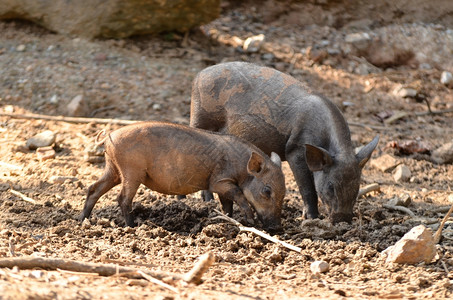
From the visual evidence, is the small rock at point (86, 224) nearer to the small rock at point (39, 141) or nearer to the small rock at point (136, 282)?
the small rock at point (136, 282)

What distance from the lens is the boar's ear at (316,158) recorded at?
22.1ft

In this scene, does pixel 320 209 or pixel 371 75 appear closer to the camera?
pixel 320 209

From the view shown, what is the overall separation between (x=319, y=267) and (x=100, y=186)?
7.83ft

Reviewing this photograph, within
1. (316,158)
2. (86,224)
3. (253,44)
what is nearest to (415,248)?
(316,158)

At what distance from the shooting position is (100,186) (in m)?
6.80

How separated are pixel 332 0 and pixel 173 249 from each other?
28.9 feet

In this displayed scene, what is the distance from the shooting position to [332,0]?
13586mm

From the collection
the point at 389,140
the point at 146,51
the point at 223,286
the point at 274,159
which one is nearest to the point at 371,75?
the point at 389,140

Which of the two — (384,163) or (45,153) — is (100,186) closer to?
(45,153)

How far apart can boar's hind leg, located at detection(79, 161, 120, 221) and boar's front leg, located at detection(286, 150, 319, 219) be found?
1.80 meters

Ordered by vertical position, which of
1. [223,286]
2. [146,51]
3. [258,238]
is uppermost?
[223,286]

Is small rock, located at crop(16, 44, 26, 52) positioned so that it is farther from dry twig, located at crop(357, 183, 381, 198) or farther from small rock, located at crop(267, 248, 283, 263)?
Result: small rock, located at crop(267, 248, 283, 263)

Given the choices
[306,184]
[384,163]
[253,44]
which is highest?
[306,184]

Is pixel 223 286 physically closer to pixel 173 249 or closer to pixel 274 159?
pixel 173 249
